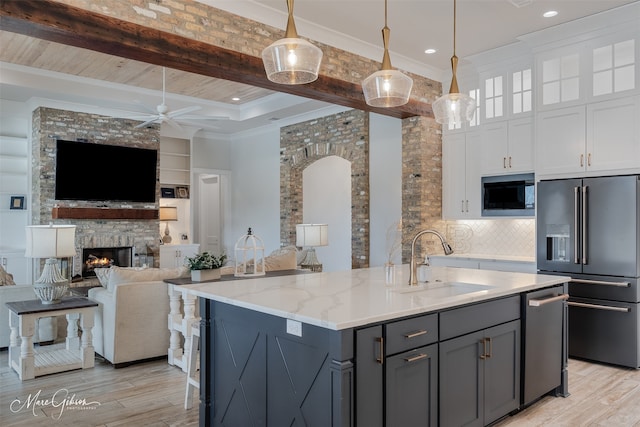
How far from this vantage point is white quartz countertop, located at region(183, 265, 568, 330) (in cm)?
222

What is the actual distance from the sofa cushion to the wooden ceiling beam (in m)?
1.93

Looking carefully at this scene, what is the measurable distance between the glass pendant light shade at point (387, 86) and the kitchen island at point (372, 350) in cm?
125

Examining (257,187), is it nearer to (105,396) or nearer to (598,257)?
(105,396)

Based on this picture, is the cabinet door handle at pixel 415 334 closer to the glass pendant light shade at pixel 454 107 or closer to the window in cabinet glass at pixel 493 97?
the glass pendant light shade at pixel 454 107

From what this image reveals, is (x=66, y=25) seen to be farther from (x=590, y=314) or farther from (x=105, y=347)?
(x=590, y=314)

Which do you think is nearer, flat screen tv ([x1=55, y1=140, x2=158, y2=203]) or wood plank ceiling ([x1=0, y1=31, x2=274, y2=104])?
wood plank ceiling ([x1=0, y1=31, x2=274, y2=104])

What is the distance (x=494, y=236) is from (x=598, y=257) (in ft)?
5.60

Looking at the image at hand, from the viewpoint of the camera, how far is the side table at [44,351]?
13.3 ft

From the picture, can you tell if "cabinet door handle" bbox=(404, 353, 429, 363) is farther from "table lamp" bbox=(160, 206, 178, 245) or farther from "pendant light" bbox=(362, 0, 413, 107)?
"table lamp" bbox=(160, 206, 178, 245)

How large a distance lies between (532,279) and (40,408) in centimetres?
377

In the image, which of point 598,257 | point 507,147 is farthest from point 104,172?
point 598,257

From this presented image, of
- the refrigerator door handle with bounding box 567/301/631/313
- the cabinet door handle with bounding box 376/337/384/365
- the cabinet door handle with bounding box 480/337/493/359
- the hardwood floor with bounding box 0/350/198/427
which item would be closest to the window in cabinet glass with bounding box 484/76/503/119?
the refrigerator door handle with bounding box 567/301/631/313

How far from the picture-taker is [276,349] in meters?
2.40

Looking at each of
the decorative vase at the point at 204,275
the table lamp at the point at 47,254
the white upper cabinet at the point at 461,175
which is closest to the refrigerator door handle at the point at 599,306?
the white upper cabinet at the point at 461,175
